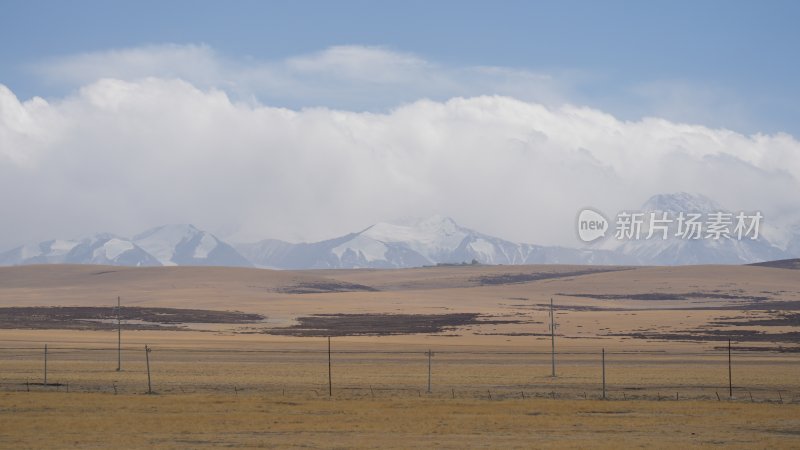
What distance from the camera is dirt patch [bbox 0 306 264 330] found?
96125 millimetres

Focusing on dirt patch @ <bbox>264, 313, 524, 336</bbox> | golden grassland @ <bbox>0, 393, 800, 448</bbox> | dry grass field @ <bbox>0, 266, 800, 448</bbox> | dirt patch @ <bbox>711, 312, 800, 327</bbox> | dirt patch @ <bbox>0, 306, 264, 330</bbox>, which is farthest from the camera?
dirt patch @ <bbox>0, 306, 264, 330</bbox>

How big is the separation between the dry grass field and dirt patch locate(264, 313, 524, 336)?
0.36m

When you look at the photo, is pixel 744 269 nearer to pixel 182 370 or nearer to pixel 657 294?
pixel 657 294

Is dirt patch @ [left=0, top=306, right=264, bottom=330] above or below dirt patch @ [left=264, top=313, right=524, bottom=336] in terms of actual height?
above

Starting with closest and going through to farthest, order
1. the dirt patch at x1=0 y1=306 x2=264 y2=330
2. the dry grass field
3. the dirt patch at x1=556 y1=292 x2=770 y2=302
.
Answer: the dry grass field → the dirt patch at x1=0 y1=306 x2=264 y2=330 → the dirt patch at x1=556 y1=292 x2=770 y2=302

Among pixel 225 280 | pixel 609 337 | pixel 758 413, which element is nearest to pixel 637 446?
pixel 758 413

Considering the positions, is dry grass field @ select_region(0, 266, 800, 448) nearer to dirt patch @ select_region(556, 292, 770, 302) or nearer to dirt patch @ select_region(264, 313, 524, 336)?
dirt patch @ select_region(264, 313, 524, 336)

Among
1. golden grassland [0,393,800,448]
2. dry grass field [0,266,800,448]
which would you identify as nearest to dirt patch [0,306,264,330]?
dry grass field [0,266,800,448]

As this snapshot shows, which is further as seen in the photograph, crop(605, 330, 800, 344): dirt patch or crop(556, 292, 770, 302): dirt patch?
crop(556, 292, 770, 302): dirt patch

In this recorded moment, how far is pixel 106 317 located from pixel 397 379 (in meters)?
71.8

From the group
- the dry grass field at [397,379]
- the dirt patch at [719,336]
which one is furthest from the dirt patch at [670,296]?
the dirt patch at [719,336]

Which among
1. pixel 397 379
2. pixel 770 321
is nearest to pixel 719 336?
pixel 770 321

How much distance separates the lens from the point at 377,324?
10175 cm

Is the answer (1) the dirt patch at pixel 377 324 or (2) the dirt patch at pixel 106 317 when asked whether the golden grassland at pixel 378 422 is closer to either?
(1) the dirt patch at pixel 377 324
